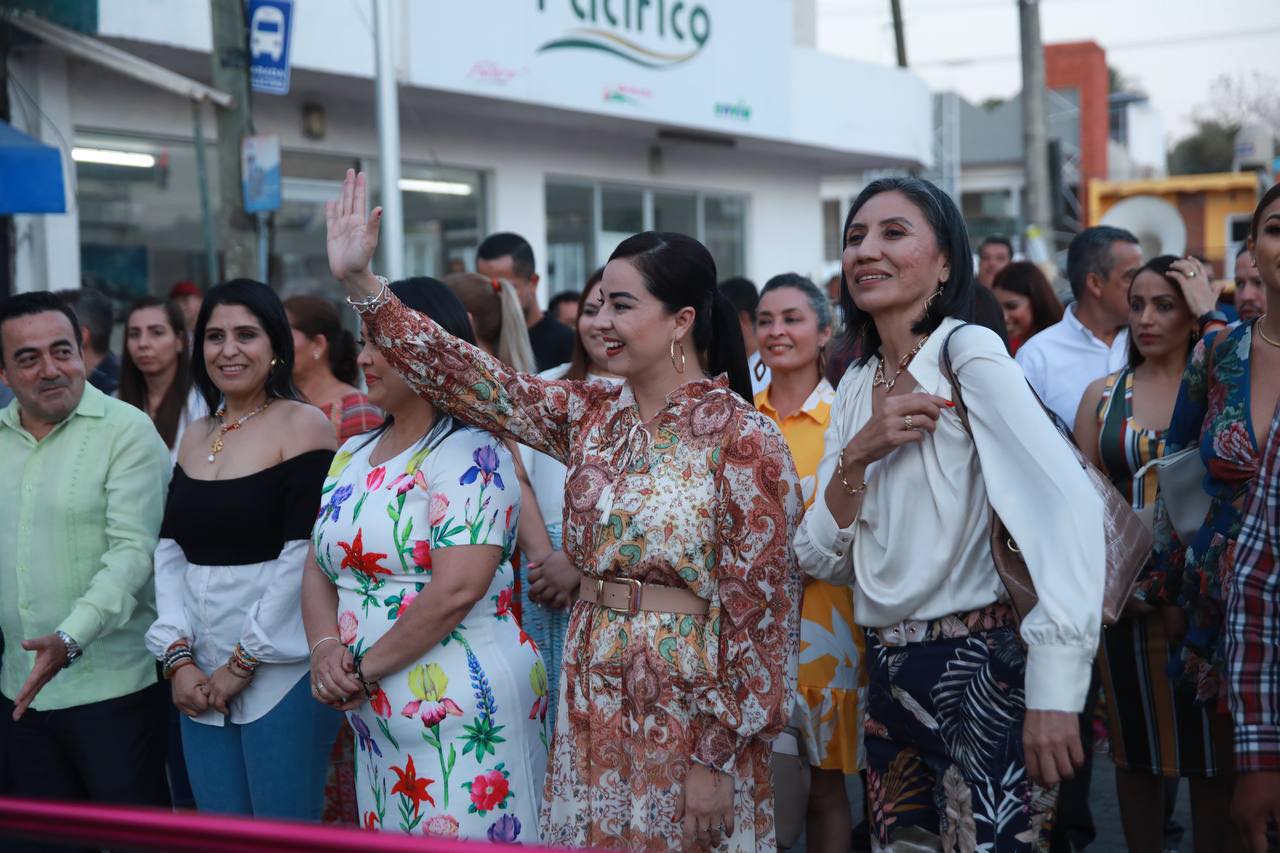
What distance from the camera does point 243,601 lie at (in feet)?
12.0

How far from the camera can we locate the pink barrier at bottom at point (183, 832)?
1.36m

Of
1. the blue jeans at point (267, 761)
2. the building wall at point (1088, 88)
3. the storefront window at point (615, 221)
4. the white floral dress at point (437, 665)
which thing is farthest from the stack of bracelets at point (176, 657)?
the building wall at point (1088, 88)

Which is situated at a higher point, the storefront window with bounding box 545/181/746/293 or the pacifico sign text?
the pacifico sign text

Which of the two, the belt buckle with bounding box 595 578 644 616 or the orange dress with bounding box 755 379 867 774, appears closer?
the belt buckle with bounding box 595 578 644 616

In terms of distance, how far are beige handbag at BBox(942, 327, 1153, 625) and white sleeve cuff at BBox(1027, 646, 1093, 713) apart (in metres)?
0.14

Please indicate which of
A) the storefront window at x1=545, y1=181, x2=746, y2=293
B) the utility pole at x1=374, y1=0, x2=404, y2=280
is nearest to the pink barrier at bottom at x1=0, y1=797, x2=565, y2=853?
the utility pole at x1=374, y1=0, x2=404, y2=280

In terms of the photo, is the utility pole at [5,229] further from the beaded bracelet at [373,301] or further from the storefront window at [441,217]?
the beaded bracelet at [373,301]

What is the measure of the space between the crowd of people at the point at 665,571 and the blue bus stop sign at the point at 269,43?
165 inches

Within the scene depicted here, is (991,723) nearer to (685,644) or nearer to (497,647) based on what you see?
(685,644)

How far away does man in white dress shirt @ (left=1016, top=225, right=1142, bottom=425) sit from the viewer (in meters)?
5.45

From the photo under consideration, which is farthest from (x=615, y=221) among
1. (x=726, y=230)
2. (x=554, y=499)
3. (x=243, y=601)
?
(x=243, y=601)

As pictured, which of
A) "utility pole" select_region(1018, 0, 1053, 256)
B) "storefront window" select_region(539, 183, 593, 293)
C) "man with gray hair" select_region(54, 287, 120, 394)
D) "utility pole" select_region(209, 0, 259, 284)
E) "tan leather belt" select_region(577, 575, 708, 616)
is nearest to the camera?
"tan leather belt" select_region(577, 575, 708, 616)

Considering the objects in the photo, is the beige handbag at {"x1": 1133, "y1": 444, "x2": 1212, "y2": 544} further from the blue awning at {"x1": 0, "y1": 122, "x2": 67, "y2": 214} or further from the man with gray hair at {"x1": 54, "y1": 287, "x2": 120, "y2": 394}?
the blue awning at {"x1": 0, "y1": 122, "x2": 67, "y2": 214}

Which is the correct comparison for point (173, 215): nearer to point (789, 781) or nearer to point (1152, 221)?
point (1152, 221)
